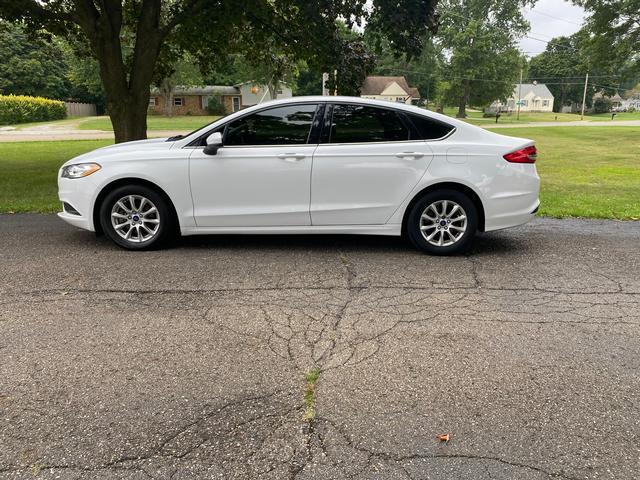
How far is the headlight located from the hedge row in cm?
5120

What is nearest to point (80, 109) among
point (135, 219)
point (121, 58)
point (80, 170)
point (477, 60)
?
point (477, 60)

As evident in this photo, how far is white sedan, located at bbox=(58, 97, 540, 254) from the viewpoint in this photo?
19.4 feet

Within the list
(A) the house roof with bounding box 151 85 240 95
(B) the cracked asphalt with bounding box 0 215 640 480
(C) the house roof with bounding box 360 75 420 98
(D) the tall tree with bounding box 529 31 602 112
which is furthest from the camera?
(D) the tall tree with bounding box 529 31 602 112

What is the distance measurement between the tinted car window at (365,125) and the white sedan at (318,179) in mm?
11

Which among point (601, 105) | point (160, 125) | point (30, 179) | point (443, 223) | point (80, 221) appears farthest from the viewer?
point (601, 105)

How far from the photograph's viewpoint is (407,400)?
123 inches

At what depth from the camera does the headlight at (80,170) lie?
19.7 feet

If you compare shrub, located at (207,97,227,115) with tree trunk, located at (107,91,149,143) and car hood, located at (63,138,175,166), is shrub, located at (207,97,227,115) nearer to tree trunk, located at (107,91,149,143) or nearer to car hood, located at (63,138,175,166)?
tree trunk, located at (107,91,149,143)

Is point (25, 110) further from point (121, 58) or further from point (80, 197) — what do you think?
point (80, 197)

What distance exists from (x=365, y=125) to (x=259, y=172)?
127cm

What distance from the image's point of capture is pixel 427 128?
6043 millimetres

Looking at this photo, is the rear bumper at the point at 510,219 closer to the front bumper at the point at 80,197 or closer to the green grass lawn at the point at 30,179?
the front bumper at the point at 80,197

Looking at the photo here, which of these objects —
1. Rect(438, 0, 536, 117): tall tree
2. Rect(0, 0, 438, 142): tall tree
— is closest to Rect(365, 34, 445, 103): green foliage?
Rect(438, 0, 536, 117): tall tree

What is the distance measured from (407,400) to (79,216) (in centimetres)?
453
